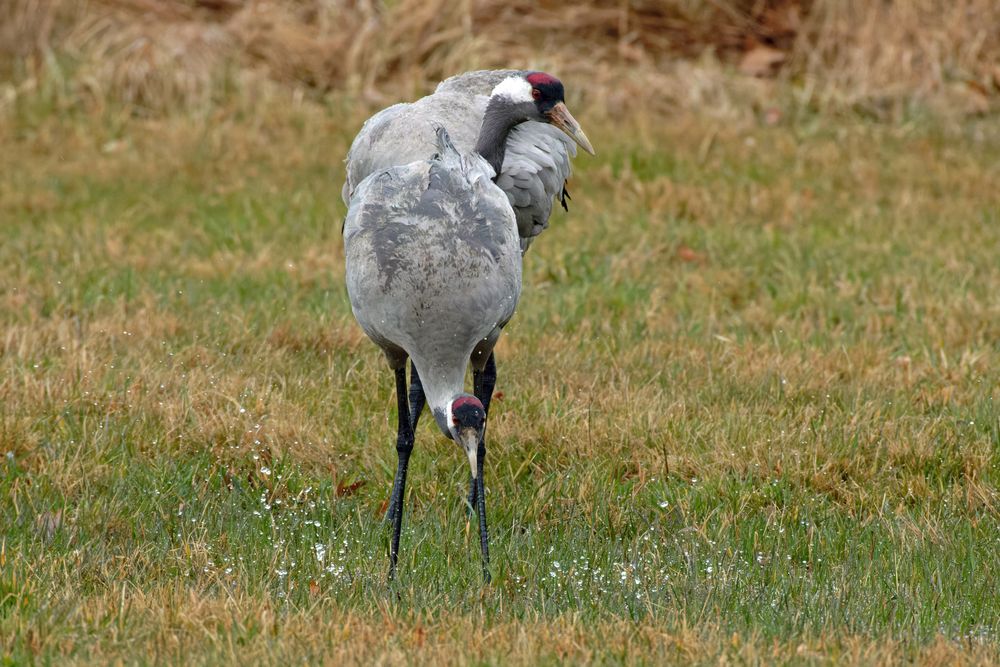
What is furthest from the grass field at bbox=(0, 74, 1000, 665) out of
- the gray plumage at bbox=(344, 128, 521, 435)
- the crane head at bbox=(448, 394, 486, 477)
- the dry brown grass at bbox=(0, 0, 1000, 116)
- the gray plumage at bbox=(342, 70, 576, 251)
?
the dry brown grass at bbox=(0, 0, 1000, 116)

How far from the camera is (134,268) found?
8.10 m

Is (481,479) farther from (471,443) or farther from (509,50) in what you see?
(509,50)

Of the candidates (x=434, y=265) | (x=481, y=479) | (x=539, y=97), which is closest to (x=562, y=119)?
(x=539, y=97)

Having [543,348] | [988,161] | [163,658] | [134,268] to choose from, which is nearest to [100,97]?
[134,268]

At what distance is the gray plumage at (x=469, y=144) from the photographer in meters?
5.41

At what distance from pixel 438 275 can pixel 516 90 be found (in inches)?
54.0

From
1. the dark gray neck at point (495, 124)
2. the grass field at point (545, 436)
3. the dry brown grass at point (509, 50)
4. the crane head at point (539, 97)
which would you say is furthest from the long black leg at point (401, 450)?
the dry brown grass at point (509, 50)

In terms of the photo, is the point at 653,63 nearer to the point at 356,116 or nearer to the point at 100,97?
the point at 356,116

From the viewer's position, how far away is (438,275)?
4441 millimetres

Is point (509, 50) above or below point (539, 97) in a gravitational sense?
below

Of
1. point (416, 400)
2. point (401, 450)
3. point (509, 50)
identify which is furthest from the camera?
point (509, 50)

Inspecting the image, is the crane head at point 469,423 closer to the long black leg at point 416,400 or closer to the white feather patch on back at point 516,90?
the long black leg at point 416,400

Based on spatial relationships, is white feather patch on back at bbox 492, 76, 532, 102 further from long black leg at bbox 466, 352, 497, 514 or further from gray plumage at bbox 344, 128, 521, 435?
long black leg at bbox 466, 352, 497, 514

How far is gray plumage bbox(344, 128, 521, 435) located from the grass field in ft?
2.13
